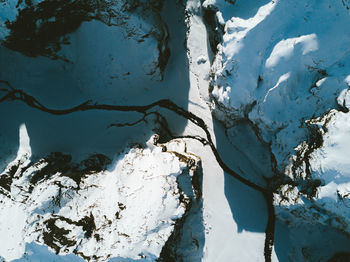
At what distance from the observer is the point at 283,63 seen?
145 inches

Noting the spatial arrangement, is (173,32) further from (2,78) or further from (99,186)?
(2,78)

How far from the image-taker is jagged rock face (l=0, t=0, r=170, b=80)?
4254mm

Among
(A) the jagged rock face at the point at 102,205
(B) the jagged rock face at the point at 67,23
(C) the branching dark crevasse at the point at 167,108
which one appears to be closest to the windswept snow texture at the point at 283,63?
(C) the branching dark crevasse at the point at 167,108

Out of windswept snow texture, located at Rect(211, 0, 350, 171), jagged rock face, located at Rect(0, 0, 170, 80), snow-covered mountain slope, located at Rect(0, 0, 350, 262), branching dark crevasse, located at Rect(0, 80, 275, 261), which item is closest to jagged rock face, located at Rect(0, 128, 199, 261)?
snow-covered mountain slope, located at Rect(0, 0, 350, 262)

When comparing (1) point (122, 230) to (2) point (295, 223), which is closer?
(1) point (122, 230)

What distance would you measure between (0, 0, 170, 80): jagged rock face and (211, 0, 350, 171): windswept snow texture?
1445 millimetres

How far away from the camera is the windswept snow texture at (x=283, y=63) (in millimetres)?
3537

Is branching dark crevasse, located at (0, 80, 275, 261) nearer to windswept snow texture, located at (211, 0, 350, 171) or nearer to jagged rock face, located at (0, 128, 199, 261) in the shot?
jagged rock face, located at (0, 128, 199, 261)

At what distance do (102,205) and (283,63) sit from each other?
3808 millimetres

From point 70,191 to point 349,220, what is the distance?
451 centimetres

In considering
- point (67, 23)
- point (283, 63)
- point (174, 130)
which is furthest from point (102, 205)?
point (283, 63)

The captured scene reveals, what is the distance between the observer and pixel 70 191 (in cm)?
437

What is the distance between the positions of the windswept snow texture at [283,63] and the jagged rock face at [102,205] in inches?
61.3

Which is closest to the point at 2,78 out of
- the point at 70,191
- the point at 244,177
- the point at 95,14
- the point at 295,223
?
the point at 95,14
